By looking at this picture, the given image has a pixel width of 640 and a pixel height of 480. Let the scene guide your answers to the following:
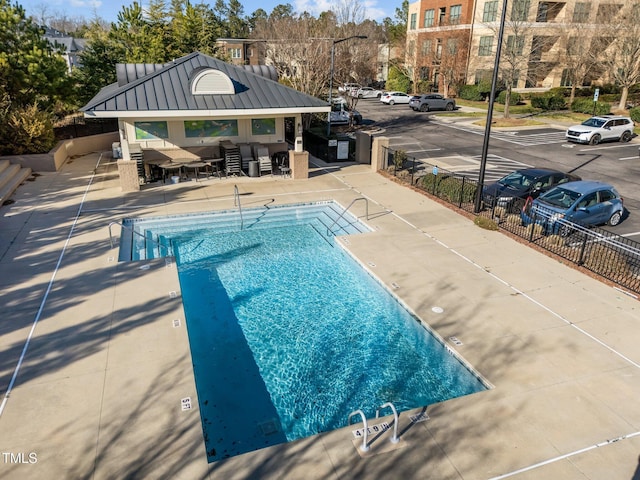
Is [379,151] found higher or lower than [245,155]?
higher

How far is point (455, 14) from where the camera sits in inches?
2120

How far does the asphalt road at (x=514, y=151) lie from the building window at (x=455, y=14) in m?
18.3

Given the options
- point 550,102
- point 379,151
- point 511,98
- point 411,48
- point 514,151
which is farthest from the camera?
point 411,48

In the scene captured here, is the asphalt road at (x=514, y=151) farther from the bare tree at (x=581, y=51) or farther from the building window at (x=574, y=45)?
the building window at (x=574, y=45)

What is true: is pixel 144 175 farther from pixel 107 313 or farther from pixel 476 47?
pixel 476 47

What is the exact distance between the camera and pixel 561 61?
158 ft

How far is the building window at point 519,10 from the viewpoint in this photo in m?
40.2

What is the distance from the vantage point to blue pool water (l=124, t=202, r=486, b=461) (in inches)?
316

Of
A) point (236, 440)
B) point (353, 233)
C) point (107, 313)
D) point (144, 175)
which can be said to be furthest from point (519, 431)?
point (144, 175)

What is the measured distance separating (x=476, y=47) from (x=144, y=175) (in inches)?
1739

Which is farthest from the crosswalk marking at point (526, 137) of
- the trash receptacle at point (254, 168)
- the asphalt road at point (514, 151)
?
the trash receptacle at point (254, 168)

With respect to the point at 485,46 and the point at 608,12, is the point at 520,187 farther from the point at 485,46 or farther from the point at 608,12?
the point at 485,46

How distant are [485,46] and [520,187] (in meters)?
41.1

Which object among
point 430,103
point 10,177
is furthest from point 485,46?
point 10,177
